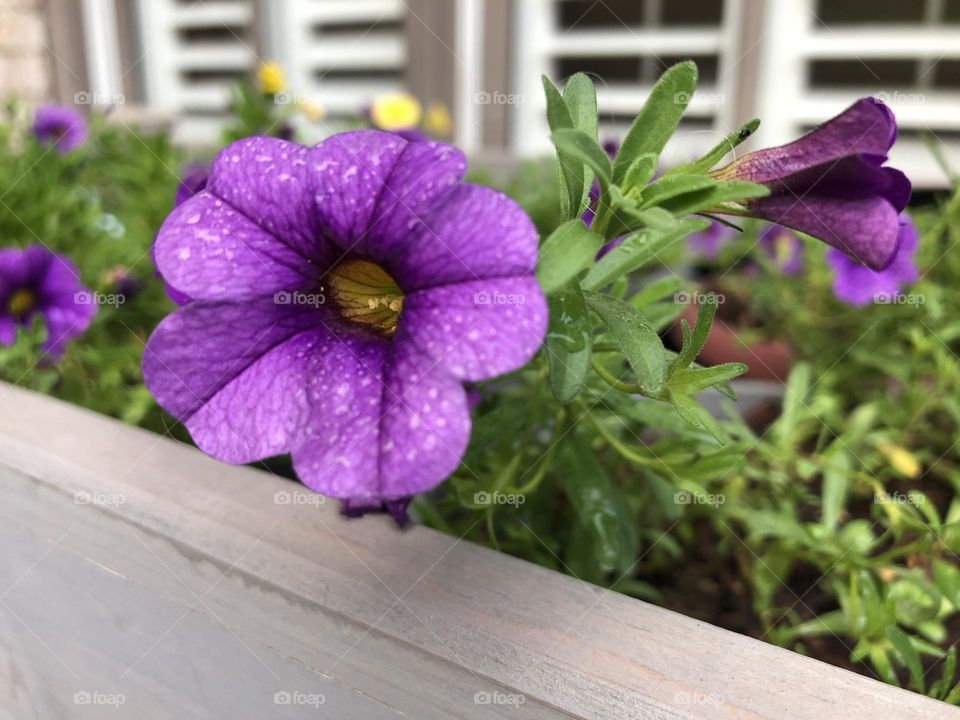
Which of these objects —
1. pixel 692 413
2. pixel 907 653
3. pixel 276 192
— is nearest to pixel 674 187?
pixel 692 413

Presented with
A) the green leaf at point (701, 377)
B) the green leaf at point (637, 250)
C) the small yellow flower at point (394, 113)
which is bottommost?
the small yellow flower at point (394, 113)

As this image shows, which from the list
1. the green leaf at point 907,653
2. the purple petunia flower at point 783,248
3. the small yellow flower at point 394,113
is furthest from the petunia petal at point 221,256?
the small yellow flower at point 394,113

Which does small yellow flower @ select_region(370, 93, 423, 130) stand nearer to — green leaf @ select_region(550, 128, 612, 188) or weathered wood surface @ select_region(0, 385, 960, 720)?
weathered wood surface @ select_region(0, 385, 960, 720)

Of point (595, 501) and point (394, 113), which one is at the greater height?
point (394, 113)

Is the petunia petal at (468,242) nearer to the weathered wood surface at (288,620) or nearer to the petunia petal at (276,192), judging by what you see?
the petunia petal at (276,192)

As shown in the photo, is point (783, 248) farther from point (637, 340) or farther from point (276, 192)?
point (276, 192)

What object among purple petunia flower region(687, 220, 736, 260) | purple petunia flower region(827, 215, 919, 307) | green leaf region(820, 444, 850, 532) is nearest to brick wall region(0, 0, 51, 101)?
purple petunia flower region(687, 220, 736, 260)

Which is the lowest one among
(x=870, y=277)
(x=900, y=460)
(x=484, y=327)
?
(x=900, y=460)
